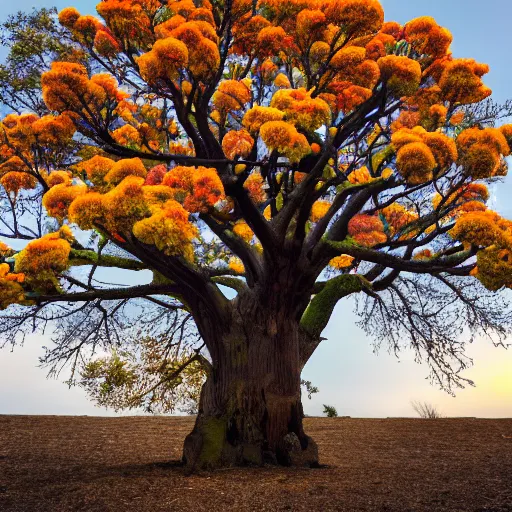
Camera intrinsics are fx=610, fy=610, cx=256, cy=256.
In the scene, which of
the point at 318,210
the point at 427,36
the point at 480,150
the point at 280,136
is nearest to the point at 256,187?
the point at 318,210

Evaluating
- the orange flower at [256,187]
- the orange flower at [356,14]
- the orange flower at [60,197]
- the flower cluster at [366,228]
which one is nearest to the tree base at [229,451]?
the flower cluster at [366,228]

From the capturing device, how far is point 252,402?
945 cm

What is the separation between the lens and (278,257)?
962 cm

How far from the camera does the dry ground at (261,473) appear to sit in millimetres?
6871

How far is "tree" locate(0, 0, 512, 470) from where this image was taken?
26.9 feet

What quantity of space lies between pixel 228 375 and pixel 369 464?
272cm

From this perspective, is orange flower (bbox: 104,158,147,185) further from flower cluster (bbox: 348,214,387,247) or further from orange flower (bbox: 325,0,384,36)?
flower cluster (bbox: 348,214,387,247)

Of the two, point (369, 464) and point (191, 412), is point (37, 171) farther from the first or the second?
point (191, 412)

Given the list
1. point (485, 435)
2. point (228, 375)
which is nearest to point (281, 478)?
point (228, 375)

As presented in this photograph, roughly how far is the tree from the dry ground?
1271mm

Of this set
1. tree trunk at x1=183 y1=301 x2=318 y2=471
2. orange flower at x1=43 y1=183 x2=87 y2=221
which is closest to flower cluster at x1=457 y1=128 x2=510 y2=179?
tree trunk at x1=183 y1=301 x2=318 y2=471

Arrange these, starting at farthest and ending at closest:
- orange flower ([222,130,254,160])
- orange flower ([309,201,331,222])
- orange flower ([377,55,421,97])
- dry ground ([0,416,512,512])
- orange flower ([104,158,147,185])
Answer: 1. orange flower ([309,201,331,222])
2. orange flower ([222,130,254,160])
3. orange flower ([377,55,421,97])
4. orange flower ([104,158,147,185])
5. dry ground ([0,416,512,512])

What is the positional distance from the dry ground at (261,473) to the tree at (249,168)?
4.17 ft

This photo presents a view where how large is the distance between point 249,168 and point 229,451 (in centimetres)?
433
